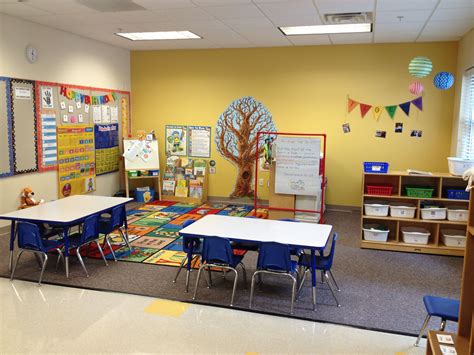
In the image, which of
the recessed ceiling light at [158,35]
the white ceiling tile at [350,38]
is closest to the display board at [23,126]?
the recessed ceiling light at [158,35]

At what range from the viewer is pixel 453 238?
216 inches

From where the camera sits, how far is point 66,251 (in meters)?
4.41

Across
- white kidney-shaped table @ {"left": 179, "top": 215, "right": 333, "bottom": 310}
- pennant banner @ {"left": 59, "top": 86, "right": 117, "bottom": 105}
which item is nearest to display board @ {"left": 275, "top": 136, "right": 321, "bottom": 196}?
white kidney-shaped table @ {"left": 179, "top": 215, "right": 333, "bottom": 310}

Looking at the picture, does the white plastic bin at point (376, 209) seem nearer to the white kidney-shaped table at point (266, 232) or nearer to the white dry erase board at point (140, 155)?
the white kidney-shaped table at point (266, 232)

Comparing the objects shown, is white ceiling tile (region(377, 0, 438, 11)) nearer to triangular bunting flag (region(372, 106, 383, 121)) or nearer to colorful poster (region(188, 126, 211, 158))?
triangular bunting flag (region(372, 106, 383, 121))

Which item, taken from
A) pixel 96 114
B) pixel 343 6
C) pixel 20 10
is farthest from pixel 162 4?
pixel 96 114

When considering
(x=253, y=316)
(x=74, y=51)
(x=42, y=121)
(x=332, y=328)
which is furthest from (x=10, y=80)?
(x=332, y=328)

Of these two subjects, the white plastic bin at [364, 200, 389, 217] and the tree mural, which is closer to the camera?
the white plastic bin at [364, 200, 389, 217]

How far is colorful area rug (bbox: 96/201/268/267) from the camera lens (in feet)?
17.0

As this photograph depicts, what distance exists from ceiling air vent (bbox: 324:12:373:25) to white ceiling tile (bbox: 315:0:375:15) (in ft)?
0.72

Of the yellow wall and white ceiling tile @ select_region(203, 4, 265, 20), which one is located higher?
white ceiling tile @ select_region(203, 4, 265, 20)

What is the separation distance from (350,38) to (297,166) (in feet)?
7.88

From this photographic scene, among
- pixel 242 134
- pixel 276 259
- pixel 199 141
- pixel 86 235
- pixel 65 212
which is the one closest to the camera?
pixel 276 259

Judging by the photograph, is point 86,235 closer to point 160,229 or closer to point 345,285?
point 160,229
